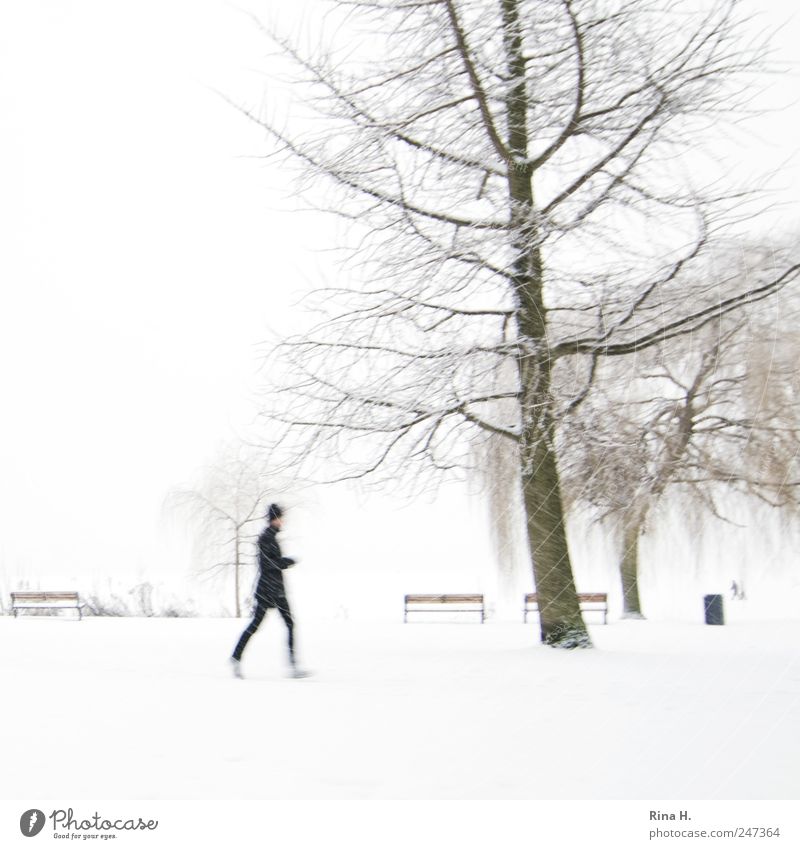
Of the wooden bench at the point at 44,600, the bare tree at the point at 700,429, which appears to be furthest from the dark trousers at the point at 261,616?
the wooden bench at the point at 44,600

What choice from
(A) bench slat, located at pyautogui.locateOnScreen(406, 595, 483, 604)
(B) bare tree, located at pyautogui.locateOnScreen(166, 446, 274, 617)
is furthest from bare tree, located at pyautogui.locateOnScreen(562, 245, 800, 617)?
(B) bare tree, located at pyautogui.locateOnScreen(166, 446, 274, 617)

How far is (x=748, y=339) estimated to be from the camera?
6938 mm

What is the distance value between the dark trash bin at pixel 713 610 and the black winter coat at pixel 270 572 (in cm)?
938

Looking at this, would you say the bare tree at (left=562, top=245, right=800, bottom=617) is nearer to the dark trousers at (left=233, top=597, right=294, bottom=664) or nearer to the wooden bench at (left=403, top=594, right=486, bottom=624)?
the dark trousers at (left=233, top=597, right=294, bottom=664)

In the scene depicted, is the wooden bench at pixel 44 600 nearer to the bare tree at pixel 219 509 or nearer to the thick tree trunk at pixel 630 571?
the bare tree at pixel 219 509

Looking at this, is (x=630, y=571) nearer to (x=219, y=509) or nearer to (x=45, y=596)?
(x=219, y=509)

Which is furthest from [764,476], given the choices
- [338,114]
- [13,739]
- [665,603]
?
[665,603]

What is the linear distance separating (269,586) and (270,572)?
0.38 feet

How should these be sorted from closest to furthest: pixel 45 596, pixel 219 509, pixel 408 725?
pixel 408 725 < pixel 45 596 < pixel 219 509

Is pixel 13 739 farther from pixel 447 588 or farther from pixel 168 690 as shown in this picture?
pixel 447 588

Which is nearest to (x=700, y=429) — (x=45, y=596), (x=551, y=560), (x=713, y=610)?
(x=551, y=560)

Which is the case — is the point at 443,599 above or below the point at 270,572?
below

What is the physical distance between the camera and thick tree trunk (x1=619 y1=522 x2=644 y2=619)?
8372mm

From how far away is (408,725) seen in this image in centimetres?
458
